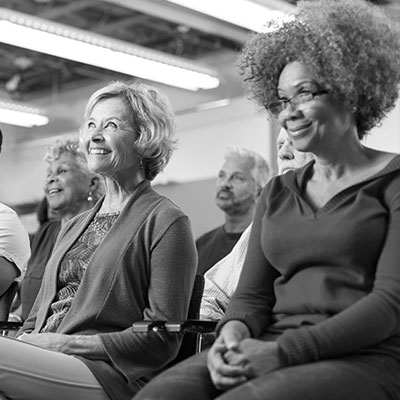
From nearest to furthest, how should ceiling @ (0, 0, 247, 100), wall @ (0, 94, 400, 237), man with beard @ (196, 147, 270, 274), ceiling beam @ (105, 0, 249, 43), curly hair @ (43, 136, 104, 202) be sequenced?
curly hair @ (43, 136, 104, 202) → man with beard @ (196, 147, 270, 274) → wall @ (0, 94, 400, 237) → ceiling beam @ (105, 0, 249, 43) → ceiling @ (0, 0, 247, 100)

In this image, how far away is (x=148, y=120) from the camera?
102 inches

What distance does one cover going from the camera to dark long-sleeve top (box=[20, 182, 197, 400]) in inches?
86.8

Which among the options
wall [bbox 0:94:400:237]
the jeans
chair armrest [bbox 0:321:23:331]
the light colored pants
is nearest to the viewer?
the jeans

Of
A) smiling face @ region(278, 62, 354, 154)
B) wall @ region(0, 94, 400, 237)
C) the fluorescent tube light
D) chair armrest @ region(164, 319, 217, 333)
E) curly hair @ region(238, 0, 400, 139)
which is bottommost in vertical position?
wall @ region(0, 94, 400, 237)

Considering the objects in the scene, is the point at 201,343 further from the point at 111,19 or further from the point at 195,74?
the point at 111,19

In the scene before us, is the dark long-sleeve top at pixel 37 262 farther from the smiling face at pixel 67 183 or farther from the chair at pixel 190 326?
the chair at pixel 190 326

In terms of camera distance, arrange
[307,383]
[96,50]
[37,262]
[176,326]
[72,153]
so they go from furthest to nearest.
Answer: [96,50], [37,262], [72,153], [176,326], [307,383]

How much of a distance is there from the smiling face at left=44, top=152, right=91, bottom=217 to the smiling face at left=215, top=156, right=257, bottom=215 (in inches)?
42.8

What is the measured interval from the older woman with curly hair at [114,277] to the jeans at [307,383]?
46 cm

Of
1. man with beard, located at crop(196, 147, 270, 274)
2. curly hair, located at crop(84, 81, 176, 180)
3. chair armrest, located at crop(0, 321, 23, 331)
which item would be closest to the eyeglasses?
curly hair, located at crop(84, 81, 176, 180)

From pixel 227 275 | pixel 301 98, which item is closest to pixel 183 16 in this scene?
pixel 227 275

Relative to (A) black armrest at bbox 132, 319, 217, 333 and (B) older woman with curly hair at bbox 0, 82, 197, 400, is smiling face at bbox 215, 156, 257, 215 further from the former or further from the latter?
(A) black armrest at bbox 132, 319, 217, 333

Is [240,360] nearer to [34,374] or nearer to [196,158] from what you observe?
[34,374]

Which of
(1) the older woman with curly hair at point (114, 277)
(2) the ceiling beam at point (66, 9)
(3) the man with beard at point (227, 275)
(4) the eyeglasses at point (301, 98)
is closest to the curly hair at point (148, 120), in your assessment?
(1) the older woman with curly hair at point (114, 277)
